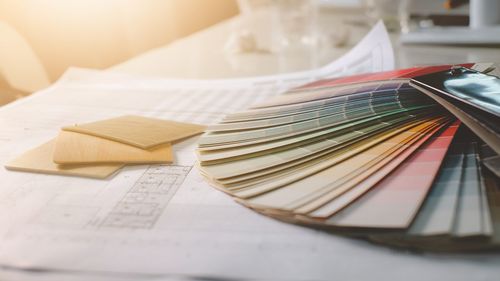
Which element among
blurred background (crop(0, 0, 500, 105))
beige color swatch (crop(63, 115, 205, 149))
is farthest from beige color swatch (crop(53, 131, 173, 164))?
blurred background (crop(0, 0, 500, 105))

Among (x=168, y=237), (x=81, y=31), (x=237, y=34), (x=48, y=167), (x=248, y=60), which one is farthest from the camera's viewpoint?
(x=81, y=31)

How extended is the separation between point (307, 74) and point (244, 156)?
0.36 meters

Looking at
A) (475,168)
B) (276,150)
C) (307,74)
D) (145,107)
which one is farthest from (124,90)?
(475,168)

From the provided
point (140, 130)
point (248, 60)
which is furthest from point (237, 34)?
point (140, 130)

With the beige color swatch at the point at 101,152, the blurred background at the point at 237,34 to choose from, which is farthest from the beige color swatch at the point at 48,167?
the blurred background at the point at 237,34

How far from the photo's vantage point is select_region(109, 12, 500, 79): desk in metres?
0.81

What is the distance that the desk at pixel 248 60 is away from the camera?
0.81 meters

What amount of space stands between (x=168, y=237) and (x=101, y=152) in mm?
152

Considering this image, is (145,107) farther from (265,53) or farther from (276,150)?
(265,53)

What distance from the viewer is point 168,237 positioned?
0.33 metres

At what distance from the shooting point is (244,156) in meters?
0.41

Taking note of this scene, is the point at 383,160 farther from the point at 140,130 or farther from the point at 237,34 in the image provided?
the point at 237,34

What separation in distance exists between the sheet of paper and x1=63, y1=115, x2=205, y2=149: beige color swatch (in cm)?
2

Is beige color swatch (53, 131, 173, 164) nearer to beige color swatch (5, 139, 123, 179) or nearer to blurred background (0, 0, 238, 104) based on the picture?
beige color swatch (5, 139, 123, 179)
